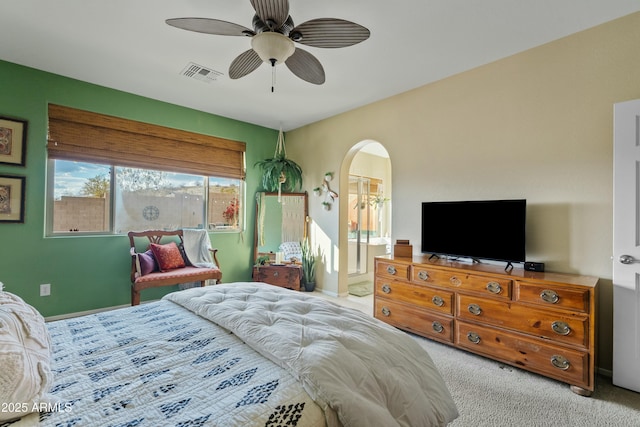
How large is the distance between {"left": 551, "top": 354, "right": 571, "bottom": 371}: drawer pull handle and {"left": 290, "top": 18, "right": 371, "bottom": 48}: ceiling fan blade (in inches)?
96.5

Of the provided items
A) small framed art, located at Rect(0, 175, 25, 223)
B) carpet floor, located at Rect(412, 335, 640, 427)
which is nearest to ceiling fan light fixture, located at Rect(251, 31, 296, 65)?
carpet floor, located at Rect(412, 335, 640, 427)

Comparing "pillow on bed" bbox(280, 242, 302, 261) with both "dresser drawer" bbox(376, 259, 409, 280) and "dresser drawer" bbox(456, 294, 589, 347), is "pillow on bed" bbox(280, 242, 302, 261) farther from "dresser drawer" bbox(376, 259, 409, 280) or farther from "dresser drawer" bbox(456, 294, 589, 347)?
"dresser drawer" bbox(456, 294, 589, 347)

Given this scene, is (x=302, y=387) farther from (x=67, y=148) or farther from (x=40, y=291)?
(x=67, y=148)

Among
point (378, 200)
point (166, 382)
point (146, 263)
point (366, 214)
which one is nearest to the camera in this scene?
point (166, 382)

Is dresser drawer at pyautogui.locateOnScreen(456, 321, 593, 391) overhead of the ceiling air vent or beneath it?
beneath

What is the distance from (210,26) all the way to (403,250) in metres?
2.51

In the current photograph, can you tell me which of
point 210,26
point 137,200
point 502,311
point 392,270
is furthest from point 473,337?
point 137,200

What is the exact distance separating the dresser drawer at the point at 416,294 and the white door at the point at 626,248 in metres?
1.06

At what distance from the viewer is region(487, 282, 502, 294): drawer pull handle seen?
91.2 inches

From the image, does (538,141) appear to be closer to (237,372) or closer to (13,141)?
(237,372)

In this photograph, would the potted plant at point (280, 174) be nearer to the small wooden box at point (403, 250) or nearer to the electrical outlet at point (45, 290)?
the small wooden box at point (403, 250)

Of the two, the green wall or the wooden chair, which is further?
the wooden chair

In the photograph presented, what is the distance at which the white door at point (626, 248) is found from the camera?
6.50 feet

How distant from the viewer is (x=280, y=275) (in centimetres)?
433
